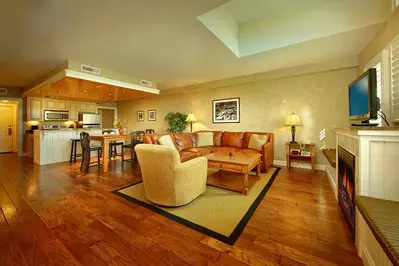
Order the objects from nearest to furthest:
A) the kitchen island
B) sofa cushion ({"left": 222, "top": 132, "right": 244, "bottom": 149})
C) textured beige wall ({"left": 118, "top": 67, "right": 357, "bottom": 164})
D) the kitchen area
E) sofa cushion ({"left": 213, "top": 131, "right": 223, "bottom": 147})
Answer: textured beige wall ({"left": 118, "top": 67, "right": 357, "bottom": 164}) < the kitchen area < sofa cushion ({"left": 222, "top": 132, "right": 244, "bottom": 149}) < the kitchen island < sofa cushion ({"left": 213, "top": 131, "right": 223, "bottom": 147})

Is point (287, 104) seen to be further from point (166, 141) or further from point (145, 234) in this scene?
point (145, 234)

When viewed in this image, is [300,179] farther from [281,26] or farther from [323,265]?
[281,26]

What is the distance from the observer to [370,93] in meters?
1.52

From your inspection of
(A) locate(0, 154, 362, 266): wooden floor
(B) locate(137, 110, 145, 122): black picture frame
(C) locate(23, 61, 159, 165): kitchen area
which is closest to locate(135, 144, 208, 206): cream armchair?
(A) locate(0, 154, 362, 266): wooden floor

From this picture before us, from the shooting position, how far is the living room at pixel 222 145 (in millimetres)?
1390

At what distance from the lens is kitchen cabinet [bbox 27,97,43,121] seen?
602cm

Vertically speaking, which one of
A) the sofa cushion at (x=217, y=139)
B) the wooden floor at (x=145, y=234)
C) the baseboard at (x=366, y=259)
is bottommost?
the wooden floor at (x=145, y=234)

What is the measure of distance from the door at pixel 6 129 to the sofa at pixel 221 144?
23.8 feet

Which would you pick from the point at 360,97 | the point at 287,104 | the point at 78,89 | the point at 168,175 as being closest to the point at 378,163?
the point at 360,97

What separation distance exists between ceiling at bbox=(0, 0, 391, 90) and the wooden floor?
8.04 ft

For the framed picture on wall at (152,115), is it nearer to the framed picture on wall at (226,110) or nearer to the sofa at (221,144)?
the framed picture on wall at (226,110)

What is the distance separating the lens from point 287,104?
4.34 m

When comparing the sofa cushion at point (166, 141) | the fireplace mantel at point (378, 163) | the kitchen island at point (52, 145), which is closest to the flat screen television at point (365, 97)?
the fireplace mantel at point (378, 163)

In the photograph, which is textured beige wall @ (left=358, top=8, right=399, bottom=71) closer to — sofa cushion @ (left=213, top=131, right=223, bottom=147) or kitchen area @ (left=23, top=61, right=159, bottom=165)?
sofa cushion @ (left=213, top=131, right=223, bottom=147)
